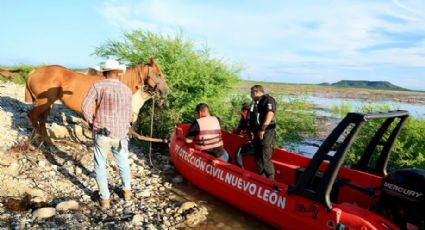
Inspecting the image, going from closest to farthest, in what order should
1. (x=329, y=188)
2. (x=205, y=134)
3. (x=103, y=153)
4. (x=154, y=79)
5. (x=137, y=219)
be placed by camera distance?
(x=329, y=188) → (x=137, y=219) → (x=103, y=153) → (x=205, y=134) → (x=154, y=79)

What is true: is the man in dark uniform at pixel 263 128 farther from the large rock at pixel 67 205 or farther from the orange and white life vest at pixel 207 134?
the large rock at pixel 67 205

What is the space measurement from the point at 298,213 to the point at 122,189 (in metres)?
3.43

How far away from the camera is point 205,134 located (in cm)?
827

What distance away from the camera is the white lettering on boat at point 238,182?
20.7ft

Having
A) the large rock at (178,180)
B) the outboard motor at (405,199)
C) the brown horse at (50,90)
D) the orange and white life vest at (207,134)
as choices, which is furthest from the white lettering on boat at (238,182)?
the brown horse at (50,90)

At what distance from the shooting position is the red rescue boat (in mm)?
5266

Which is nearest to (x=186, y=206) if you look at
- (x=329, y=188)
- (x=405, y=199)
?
(x=329, y=188)

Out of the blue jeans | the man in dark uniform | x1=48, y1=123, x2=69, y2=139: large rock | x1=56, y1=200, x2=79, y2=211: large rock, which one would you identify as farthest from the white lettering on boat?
x1=48, y1=123, x2=69, y2=139: large rock

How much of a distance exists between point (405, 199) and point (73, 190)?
5428mm

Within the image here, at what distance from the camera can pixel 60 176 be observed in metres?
8.09

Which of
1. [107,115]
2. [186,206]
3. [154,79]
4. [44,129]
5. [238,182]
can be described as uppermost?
[154,79]

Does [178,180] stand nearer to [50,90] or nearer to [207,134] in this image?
[207,134]

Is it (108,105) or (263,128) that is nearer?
(108,105)

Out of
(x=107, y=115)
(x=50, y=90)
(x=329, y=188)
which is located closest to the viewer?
(x=329, y=188)
